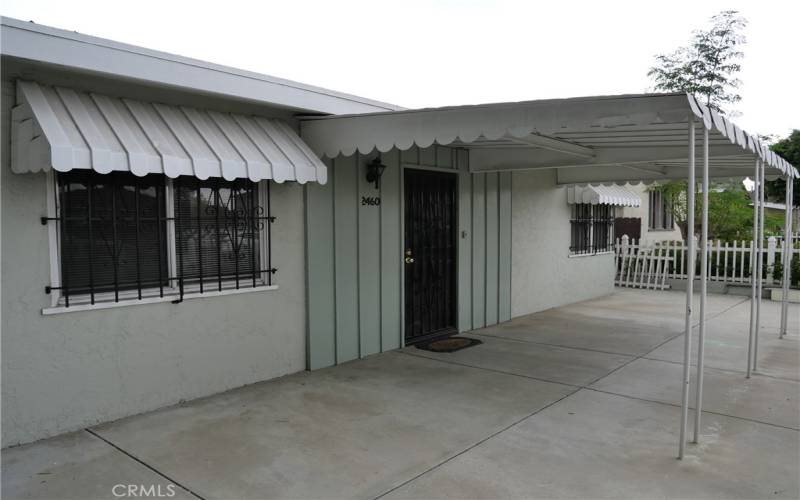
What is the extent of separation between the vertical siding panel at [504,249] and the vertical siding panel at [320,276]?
135 inches

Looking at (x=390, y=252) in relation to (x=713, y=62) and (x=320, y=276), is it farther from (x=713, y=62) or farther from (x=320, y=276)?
(x=713, y=62)

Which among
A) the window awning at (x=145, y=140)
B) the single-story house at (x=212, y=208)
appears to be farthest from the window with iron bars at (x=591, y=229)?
the window awning at (x=145, y=140)

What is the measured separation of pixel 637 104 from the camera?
145 inches

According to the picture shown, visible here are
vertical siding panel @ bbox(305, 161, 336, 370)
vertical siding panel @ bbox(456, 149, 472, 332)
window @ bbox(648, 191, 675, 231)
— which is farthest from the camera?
window @ bbox(648, 191, 675, 231)

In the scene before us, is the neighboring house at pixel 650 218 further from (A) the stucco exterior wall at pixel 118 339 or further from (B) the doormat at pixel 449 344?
(A) the stucco exterior wall at pixel 118 339

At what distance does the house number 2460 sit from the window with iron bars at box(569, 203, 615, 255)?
5521mm

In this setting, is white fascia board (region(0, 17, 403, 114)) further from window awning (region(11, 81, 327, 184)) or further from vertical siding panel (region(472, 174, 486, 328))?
vertical siding panel (region(472, 174, 486, 328))

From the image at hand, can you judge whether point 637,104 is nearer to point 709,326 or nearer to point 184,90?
point 184,90

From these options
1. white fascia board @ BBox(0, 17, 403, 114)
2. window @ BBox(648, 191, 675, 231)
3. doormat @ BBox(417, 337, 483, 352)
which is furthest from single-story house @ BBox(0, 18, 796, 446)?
window @ BBox(648, 191, 675, 231)

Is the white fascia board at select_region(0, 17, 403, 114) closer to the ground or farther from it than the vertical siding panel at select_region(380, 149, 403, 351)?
farther from it

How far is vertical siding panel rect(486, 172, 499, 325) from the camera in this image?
832 centimetres

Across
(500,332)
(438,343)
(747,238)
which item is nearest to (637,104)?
(438,343)

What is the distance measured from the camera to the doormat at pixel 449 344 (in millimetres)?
6821

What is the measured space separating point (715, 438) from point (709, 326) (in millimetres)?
4905
